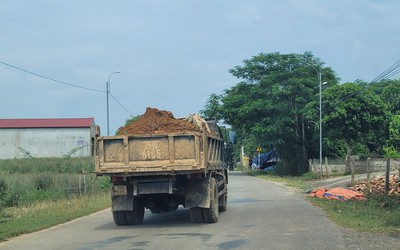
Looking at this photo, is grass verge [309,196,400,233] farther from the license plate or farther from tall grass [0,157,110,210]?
tall grass [0,157,110,210]

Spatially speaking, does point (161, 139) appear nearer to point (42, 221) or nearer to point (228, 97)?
point (42, 221)

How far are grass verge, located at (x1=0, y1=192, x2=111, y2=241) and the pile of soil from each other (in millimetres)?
3798

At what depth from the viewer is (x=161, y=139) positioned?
12961 mm

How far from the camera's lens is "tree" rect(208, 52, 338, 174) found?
4662 centimetres

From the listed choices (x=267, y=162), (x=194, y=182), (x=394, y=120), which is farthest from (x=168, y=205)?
(x=267, y=162)

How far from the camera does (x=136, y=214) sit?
14234 mm

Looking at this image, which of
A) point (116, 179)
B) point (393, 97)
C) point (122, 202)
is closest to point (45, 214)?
point (122, 202)

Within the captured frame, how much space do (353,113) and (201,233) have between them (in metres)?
27.2

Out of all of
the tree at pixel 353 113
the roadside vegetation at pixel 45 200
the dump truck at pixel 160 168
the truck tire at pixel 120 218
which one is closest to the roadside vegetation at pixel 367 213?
the dump truck at pixel 160 168

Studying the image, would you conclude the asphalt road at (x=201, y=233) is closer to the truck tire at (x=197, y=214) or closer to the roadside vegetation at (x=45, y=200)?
the truck tire at (x=197, y=214)

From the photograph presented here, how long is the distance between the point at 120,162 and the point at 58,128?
6185cm

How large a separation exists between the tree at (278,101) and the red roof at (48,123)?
29.6 m

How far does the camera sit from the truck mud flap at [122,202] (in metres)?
13.4

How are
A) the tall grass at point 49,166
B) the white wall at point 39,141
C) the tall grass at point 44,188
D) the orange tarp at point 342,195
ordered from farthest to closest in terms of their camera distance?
the white wall at point 39,141, the tall grass at point 49,166, the tall grass at point 44,188, the orange tarp at point 342,195
